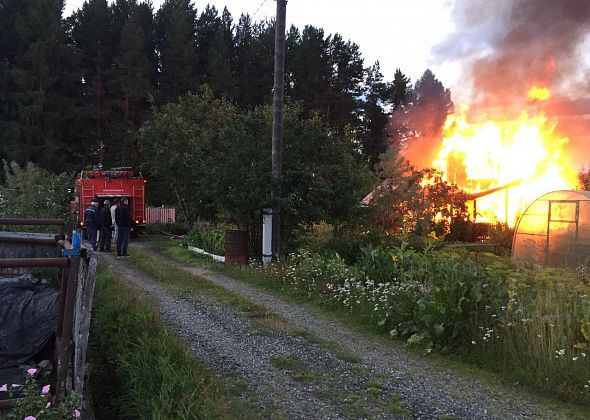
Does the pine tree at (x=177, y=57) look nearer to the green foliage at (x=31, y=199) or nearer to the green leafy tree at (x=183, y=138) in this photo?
the green leafy tree at (x=183, y=138)

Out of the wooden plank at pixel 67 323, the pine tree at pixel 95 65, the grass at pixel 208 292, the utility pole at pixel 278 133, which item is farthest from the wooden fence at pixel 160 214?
the wooden plank at pixel 67 323

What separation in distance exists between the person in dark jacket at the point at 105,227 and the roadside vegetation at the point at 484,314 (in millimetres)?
8807

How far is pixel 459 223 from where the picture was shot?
23.9m

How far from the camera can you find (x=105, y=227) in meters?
16.3

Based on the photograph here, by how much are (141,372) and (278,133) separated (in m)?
9.91

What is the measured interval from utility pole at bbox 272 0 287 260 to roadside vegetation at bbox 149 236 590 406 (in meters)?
4.58

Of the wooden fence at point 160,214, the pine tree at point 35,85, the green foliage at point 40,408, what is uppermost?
the pine tree at point 35,85

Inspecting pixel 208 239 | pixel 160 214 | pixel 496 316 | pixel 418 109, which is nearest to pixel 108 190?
pixel 208 239

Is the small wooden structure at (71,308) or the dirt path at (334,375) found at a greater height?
the small wooden structure at (71,308)

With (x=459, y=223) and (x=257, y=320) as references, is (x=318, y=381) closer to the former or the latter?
(x=257, y=320)

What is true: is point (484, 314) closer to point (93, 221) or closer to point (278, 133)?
point (278, 133)

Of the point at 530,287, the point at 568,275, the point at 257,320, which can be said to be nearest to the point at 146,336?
the point at 257,320

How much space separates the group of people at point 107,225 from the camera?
1534 centimetres

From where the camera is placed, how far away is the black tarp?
15.2 ft
